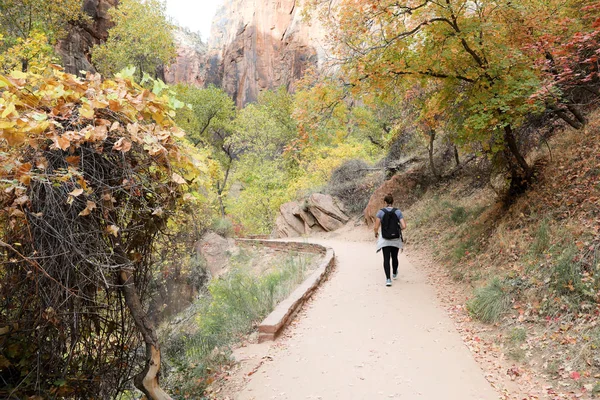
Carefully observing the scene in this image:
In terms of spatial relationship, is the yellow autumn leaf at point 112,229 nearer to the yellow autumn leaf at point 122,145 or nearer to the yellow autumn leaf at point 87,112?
the yellow autumn leaf at point 122,145

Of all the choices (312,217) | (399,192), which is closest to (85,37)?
(312,217)

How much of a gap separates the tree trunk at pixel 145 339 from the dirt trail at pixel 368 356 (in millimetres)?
1234

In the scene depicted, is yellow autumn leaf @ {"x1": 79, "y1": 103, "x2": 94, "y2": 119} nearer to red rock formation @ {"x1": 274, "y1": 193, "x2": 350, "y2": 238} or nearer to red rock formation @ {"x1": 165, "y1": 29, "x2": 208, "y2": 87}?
Answer: red rock formation @ {"x1": 274, "y1": 193, "x2": 350, "y2": 238}

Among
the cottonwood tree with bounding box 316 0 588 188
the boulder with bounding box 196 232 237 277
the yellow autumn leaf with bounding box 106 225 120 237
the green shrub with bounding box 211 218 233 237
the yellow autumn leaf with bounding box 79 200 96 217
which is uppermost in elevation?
the cottonwood tree with bounding box 316 0 588 188

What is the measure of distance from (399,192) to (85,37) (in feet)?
78.2

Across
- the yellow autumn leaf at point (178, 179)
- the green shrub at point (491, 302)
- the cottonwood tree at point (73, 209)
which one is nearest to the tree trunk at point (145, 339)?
the cottonwood tree at point (73, 209)

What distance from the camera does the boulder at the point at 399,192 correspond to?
16.8 m

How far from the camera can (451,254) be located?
9.24 metres

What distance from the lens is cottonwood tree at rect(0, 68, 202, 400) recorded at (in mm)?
2041

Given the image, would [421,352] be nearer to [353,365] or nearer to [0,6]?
[353,365]

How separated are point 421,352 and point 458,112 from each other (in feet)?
17.0

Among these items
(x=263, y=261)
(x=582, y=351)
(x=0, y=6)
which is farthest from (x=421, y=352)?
(x=0, y=6)

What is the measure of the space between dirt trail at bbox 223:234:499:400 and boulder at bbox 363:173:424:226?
999 centimetres

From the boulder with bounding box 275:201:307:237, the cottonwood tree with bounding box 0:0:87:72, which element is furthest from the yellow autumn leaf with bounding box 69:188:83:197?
the boulder with bounding box 275:201:307:237
